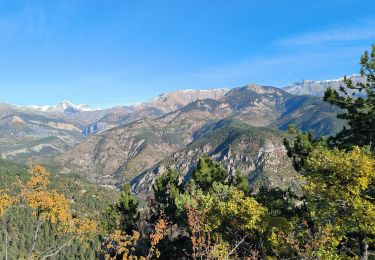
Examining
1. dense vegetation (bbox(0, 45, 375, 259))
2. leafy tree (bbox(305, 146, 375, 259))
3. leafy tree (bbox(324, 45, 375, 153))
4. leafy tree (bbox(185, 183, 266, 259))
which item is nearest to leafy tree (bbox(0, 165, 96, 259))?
dense vegetation (bbox(0, 45, 375, 259))

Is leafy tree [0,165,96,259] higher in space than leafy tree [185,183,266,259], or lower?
higher

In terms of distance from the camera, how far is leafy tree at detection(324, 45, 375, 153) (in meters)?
44.1

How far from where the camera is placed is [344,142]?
49.2m

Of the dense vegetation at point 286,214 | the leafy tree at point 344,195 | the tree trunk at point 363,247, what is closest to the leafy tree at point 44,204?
the dense vegetation at point 286,214

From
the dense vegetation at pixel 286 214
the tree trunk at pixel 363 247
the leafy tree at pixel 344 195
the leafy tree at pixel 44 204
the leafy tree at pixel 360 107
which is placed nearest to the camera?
the leafy tree at pixel 44 204

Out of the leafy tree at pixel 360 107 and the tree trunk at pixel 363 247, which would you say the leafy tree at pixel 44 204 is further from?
the leafy tree at pixel 360 107

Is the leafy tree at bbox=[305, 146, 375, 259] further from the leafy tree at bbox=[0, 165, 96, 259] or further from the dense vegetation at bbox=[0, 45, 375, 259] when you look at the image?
the leafy tree at bbox=[0, 165, 96, 259]

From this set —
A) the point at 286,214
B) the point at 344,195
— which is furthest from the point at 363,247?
the point at 286,214

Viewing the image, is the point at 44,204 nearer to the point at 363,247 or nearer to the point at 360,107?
the point at 363,247

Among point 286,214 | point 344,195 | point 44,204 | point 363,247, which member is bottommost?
point 286,214

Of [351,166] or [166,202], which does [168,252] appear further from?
[351,166]

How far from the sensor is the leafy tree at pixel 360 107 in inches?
1737

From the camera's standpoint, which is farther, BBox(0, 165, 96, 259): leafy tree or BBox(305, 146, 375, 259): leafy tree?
BBox(305, 146, 375, 259): leafy tree

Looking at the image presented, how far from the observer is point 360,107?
152 ft
